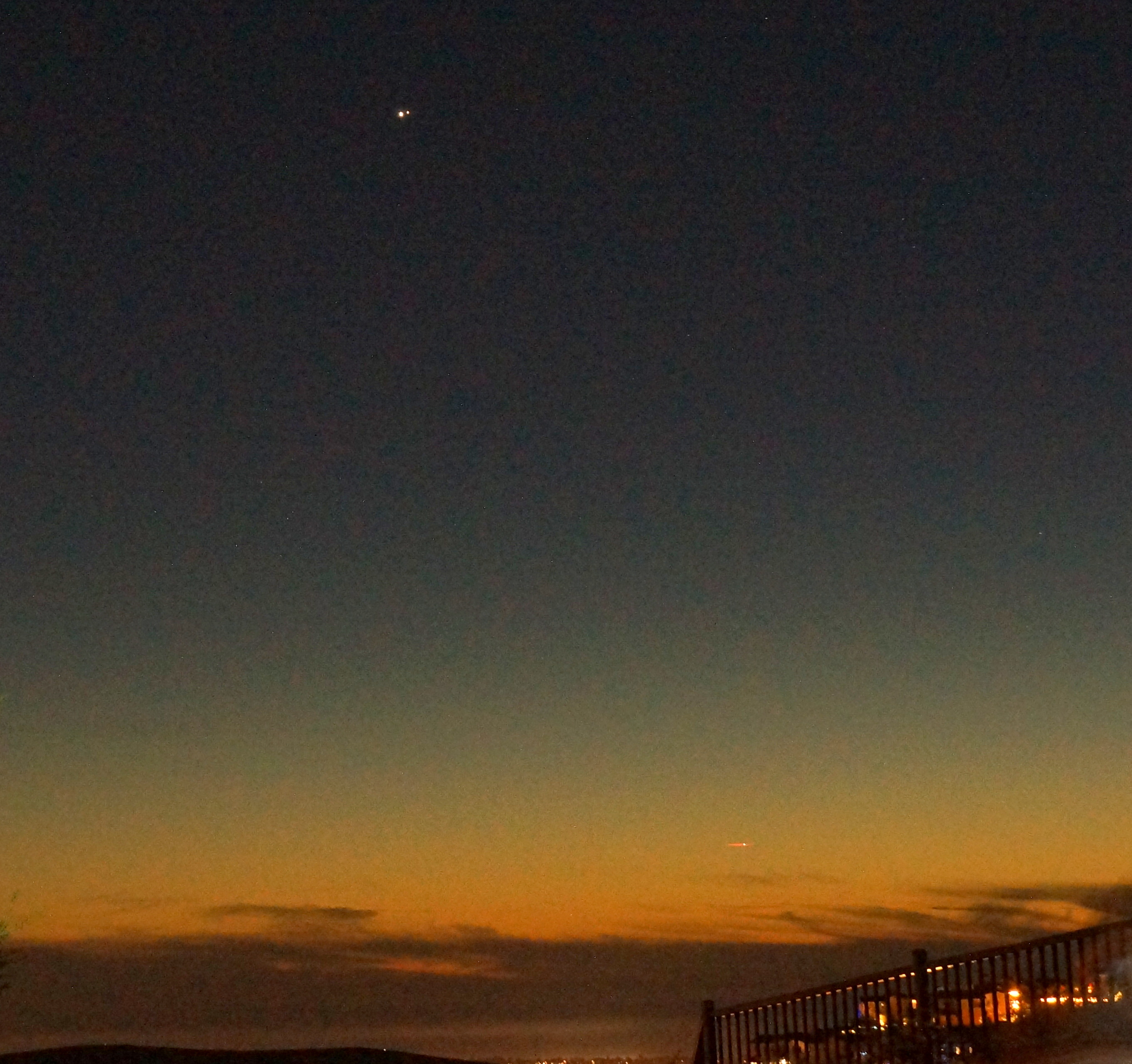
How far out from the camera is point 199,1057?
18016 millimetres

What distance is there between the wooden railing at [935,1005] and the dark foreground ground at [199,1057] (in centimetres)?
400

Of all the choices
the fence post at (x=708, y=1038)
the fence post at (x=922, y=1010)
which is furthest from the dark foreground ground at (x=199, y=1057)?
the fence post at (x=922, y=1010)

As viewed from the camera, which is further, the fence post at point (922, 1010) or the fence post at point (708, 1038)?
the fence post at point (708, 1038)

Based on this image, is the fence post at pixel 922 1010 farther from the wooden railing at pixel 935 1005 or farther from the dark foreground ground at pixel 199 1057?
the dark foreground ground at pixel 199 1057

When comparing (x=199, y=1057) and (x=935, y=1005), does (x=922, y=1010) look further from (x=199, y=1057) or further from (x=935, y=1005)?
(x=199, y=1057)

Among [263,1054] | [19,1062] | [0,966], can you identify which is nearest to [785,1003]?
[263,1054]

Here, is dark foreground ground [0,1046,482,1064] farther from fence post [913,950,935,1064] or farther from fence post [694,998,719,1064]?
fence post [913,950,935,1064]

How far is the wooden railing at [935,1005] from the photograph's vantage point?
12.0 meters

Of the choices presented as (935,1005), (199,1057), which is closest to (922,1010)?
(935,1005)

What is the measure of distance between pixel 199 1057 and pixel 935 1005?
8.48 metres

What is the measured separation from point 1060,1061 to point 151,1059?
10027mm

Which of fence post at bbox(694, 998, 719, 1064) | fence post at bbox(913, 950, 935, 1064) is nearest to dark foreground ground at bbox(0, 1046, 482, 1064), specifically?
fence post at bbox(694, 998, 719, 1064)

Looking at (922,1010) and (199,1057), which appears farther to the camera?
(199,1057)

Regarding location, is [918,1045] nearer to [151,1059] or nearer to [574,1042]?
[151,1059]
